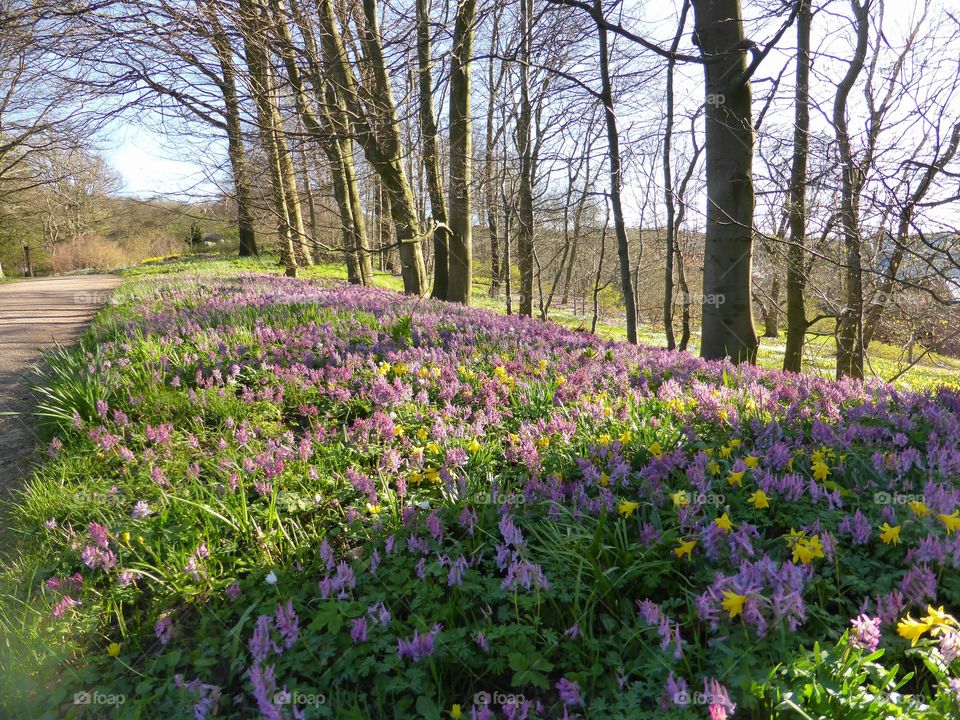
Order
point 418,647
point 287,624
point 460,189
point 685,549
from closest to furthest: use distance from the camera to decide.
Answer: point 418,647
point 287,624
point 685,549
point 460,189

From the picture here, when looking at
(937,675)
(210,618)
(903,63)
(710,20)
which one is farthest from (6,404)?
(903,63)

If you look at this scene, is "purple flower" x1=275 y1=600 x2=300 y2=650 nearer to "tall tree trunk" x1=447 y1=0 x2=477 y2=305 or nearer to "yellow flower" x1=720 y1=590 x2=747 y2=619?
"yellow flower" x1=720 y1=590 x2=747 y2=619

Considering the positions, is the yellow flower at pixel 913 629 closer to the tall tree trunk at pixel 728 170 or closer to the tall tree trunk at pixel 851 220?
the tall tree trunk at pixel 728 170

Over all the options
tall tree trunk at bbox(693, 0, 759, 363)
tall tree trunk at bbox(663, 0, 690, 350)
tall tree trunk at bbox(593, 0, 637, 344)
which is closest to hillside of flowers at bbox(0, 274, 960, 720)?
tall tree trunk at bbox(693, 0, 759, 363)

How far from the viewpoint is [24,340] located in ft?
27.5

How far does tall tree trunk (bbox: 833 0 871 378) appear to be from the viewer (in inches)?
294

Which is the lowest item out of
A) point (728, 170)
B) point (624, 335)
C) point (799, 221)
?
point (624, 335)

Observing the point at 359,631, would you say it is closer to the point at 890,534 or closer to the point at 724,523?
the point at 724,523

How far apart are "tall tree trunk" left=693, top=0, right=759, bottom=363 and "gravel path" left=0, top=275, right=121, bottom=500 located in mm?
7191

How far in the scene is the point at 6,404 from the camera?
5.00 metres

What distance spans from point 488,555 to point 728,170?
6.06m

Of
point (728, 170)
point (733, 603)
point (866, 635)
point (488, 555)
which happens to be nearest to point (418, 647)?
point (488, 555)

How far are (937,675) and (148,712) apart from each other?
98.0 inches

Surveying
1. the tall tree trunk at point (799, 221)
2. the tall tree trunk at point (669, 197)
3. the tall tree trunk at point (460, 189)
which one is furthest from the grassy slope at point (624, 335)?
the tall tree trunk at point (799, 221)
